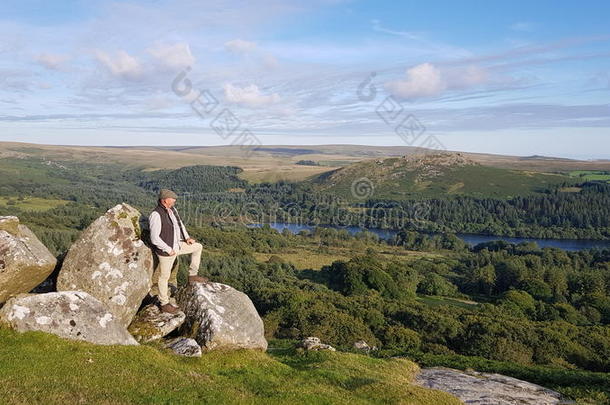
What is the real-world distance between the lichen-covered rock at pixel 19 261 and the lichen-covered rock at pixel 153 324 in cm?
386

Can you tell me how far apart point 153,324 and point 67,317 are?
3.51 m

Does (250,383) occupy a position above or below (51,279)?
below

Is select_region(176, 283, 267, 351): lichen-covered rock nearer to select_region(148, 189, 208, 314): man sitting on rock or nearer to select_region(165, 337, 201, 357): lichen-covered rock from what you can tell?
select_region(165, 337, 201, 357): lichen-covered rock

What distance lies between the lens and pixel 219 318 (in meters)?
18.2

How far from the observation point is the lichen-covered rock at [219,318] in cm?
1784

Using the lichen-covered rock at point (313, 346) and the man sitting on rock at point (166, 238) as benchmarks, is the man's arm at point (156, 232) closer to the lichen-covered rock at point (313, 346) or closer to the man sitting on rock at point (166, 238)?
the man sitting on rock at point (166, 238)

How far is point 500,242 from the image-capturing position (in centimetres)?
18450

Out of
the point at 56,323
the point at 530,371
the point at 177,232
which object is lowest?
the point at 530,371

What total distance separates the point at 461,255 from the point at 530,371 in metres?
160

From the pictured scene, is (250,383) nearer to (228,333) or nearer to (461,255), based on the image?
(228,333)

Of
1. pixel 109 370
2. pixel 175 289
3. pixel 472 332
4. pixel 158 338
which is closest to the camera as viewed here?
pixel 109 370

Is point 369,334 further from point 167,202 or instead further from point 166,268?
point 167,202

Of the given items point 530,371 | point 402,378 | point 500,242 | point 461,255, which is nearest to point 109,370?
point 402,378

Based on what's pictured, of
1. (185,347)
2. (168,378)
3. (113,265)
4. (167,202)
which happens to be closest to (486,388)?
(185,347)
